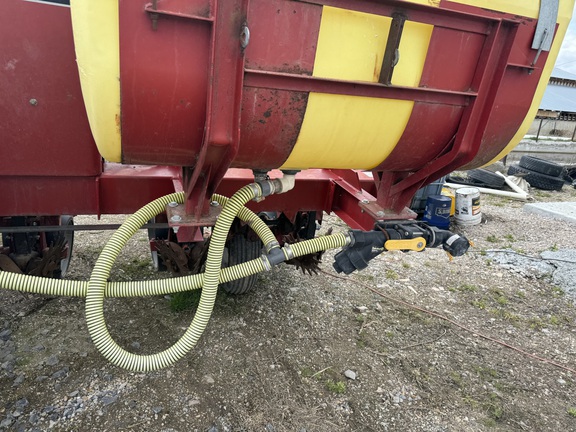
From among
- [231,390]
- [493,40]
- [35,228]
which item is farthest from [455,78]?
[35,228]

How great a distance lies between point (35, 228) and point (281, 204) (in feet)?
4.77

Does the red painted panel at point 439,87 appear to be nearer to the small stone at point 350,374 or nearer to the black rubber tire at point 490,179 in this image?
the small stone at point 350,374

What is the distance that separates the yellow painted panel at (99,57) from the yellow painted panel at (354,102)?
69 cm

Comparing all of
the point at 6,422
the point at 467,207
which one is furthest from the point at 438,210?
the point at 6,422

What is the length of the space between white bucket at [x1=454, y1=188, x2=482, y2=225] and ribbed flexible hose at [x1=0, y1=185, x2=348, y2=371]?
4.76 metres

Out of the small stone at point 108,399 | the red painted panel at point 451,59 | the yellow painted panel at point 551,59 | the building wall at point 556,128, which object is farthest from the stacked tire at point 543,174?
the small stone at point 108,399

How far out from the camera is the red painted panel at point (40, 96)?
175 centimetres

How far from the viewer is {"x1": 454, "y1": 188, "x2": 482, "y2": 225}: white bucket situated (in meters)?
6.22

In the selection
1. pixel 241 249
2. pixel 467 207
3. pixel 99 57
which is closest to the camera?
pixel 99 57

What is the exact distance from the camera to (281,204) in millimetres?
2766

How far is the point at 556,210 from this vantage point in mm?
6914

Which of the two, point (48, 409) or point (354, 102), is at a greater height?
point (354, 102)

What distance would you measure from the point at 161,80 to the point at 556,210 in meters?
7.28

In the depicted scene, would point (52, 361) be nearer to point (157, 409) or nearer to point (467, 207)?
point (157, 409)
